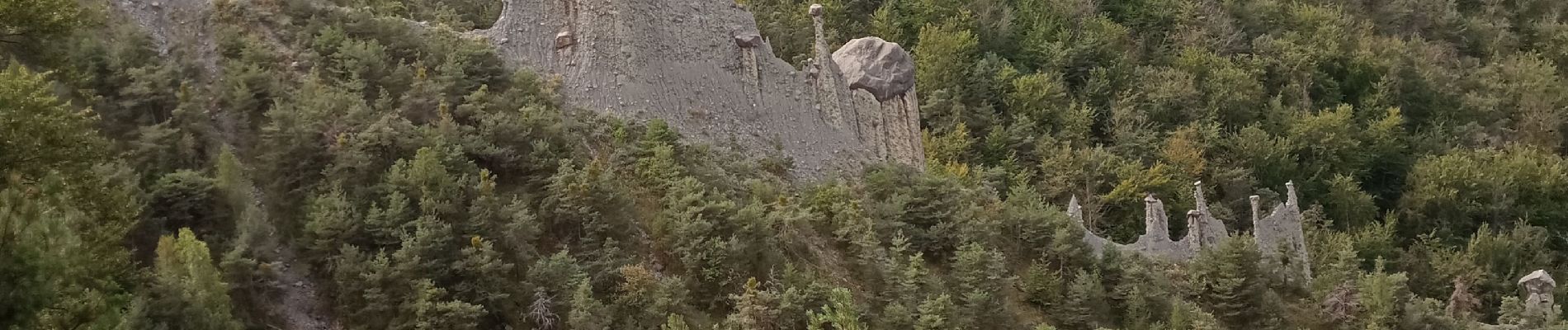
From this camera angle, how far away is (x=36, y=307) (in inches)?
326

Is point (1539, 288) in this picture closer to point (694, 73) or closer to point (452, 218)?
point (694, 73)

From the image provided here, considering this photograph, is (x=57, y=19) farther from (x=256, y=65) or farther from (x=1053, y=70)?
(x=1053, y=70)

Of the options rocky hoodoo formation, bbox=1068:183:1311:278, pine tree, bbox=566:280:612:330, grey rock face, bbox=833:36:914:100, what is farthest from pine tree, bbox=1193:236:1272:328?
pine tree, bbox=566:280:612:330

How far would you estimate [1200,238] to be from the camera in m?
20.3

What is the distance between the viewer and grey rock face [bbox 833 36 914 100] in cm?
1992

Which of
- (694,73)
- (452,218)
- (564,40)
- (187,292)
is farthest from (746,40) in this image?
(187,292)

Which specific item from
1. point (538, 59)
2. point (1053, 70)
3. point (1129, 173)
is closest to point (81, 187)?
point (538, 59)

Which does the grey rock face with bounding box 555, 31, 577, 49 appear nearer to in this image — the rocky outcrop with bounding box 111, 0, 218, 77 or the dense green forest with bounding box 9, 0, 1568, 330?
the dense green forest with bounding box 9, 0, 1568, 330

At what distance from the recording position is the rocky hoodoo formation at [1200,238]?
19109 millimetres

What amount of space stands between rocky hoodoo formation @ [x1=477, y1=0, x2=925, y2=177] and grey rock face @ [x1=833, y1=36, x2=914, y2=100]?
78 cm

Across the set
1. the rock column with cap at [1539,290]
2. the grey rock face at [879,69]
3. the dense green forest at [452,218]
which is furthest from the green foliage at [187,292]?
the rock column with cap at [1539,290]

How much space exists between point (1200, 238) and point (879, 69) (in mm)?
5757

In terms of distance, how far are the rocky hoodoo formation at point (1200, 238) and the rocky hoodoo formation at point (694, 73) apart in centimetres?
392

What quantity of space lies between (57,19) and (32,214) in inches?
85.8
